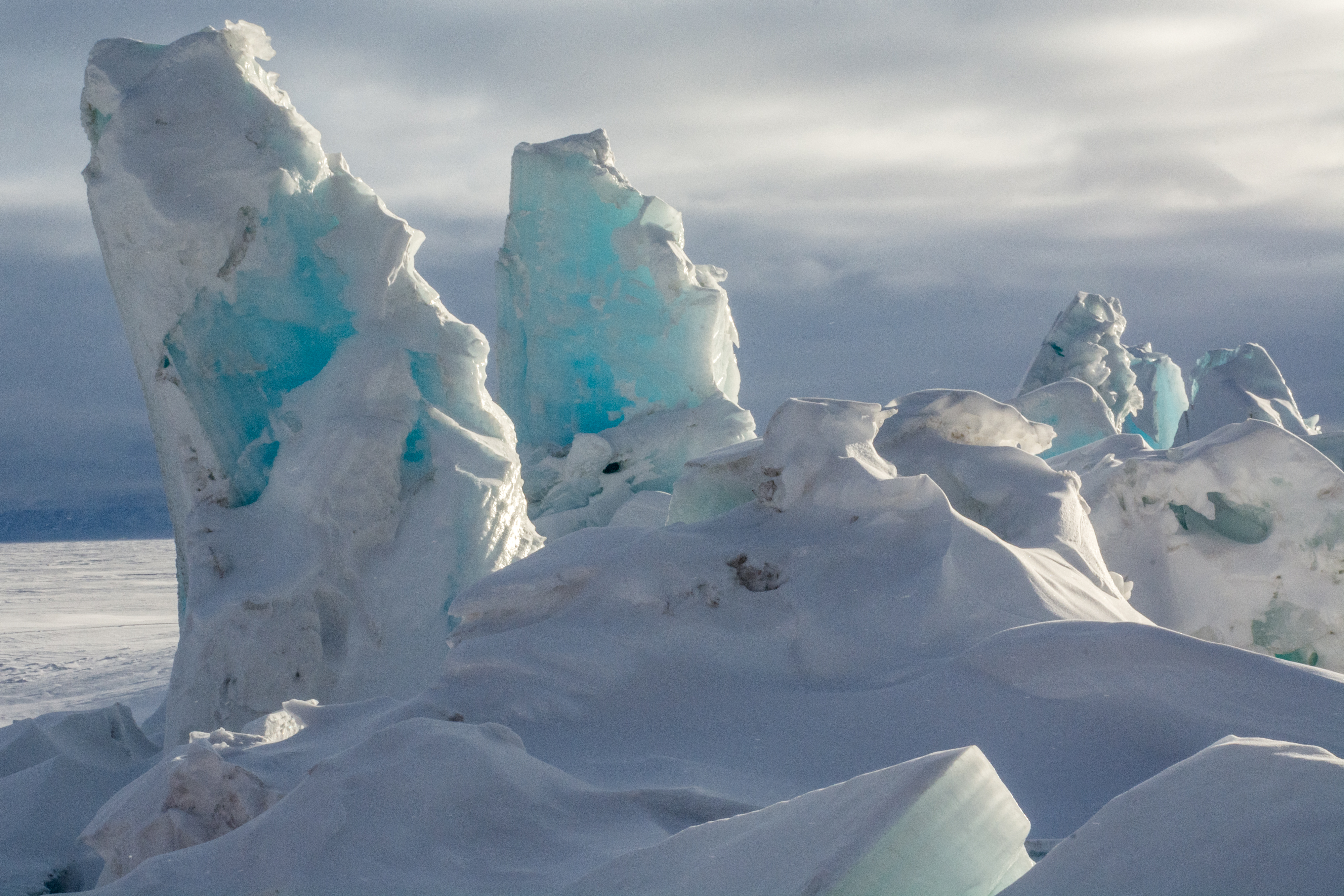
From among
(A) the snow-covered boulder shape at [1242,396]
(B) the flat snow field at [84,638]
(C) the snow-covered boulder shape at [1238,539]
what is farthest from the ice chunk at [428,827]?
(A) the snow-covered boulder shape at [1242,396]

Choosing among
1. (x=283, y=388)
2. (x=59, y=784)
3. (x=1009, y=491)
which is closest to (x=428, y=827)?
(x=59, y=784)

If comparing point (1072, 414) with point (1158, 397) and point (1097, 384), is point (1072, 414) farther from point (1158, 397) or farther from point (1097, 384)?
point (1158, 397)

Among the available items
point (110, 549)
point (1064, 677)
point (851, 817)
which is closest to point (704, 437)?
point (1064, 677)

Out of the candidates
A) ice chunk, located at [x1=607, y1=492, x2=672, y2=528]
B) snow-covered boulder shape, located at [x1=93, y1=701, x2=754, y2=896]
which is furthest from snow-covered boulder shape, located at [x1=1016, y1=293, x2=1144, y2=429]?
snow-covered boulder shape, located at [x1=93, y1=701, x2=754, y2=896]

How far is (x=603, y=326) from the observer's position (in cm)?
1030

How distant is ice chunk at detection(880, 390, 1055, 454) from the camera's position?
5402mm

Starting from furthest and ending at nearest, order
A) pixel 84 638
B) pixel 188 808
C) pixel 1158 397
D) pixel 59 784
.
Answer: pixel 1158 397, pixel 84 638, pixel 59 784, pixel 188 808

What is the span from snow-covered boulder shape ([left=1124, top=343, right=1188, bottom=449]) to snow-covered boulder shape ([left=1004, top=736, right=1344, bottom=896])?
55.7 feet

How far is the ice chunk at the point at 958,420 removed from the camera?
540 centimetres

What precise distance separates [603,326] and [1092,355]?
7853 mm

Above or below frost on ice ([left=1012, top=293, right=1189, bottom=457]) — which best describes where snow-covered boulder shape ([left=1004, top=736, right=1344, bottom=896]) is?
above

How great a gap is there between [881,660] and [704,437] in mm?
6670

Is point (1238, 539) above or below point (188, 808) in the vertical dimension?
below

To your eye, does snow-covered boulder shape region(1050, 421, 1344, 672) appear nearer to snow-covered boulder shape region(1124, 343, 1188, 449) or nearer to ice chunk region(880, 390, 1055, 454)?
ice chunk region(880, 390, 1055, 454)
